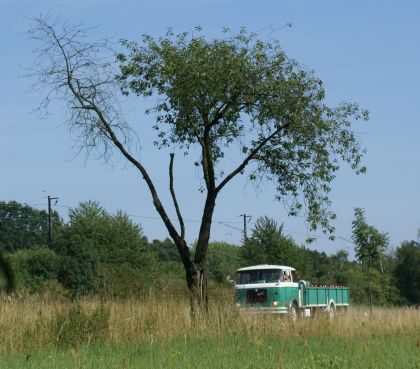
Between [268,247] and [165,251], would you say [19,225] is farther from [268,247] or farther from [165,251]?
[165,251]

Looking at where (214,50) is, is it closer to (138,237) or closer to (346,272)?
(138,237)

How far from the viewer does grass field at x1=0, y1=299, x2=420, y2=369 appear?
10445 millimetres

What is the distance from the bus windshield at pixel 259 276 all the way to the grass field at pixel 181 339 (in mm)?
10189

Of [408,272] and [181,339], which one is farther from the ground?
[181,339]

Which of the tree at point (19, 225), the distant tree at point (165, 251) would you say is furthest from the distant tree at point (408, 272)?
the tree at point (19, 225)

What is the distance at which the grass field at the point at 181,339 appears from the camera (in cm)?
1045

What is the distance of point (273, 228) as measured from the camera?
174 feet

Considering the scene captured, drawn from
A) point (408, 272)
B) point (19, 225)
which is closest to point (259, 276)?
point (19, 225)

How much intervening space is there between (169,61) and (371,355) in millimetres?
11687

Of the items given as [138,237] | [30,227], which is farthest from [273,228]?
[30,227]

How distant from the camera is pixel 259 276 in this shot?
29875 millimetres

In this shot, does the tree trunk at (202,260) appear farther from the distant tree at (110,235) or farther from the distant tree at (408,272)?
the distant tree at (408,272)

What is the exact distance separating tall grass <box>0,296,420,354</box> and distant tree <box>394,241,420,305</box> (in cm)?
4556

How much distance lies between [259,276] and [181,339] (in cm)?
1517
